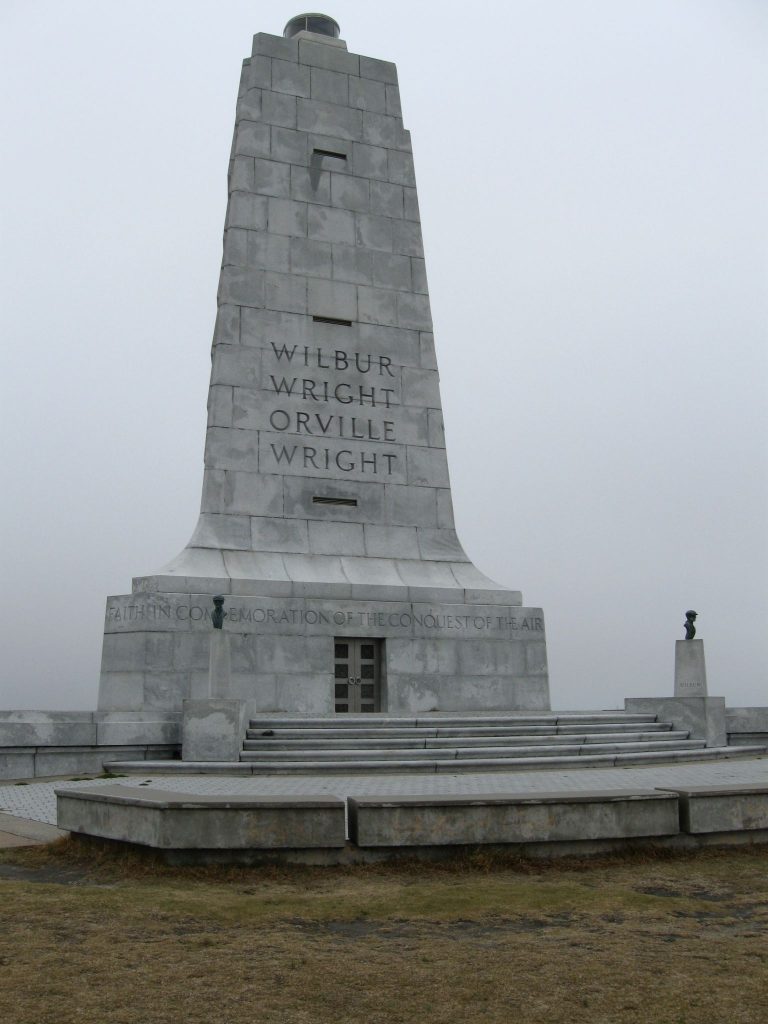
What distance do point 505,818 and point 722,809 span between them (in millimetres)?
1944

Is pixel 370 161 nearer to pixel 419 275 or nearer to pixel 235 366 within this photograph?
pixel 419 275

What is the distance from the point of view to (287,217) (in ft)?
69.2

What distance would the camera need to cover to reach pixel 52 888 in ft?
24.1

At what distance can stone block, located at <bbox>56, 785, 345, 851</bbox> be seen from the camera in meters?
7.83

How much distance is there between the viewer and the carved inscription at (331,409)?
20203 millimetres

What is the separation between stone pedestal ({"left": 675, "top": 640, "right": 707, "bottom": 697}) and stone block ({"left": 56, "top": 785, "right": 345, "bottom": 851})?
1141cm

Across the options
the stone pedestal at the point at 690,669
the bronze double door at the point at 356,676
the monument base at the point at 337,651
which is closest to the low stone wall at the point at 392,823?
the monument base at the point at 337,651

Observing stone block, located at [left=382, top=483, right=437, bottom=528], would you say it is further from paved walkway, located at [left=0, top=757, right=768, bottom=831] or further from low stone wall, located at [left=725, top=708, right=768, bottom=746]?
paved walkway, located at [left=0, top=757, right=768, bottom=831]

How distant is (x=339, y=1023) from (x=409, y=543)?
52.6 feet

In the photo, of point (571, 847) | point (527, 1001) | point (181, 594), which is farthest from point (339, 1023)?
point (181, 594)

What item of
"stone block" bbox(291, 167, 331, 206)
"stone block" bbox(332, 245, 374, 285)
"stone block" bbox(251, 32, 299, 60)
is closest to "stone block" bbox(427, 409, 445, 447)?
"stone block" bbox(332, 245, 374, 285)

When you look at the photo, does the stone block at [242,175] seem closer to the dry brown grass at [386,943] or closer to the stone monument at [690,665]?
the stone monument at [690,665]

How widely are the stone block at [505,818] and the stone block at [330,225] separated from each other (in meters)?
15.0

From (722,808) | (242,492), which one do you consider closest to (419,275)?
(242,492)
